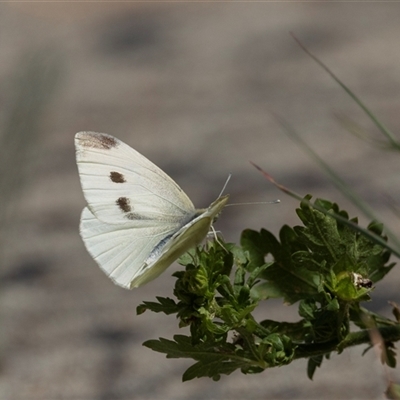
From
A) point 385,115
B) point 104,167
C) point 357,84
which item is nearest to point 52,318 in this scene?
point 104,167

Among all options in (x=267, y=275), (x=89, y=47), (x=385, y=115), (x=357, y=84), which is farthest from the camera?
(x=89, y=47)

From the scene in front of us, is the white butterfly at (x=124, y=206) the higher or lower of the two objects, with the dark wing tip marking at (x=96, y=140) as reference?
lower

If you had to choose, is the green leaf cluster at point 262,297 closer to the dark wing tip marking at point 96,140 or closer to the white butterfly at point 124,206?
the white butterfly at point 124,206

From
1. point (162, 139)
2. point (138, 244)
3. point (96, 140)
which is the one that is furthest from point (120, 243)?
point (162, 139)

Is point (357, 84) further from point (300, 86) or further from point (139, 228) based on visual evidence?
point (139, 228)

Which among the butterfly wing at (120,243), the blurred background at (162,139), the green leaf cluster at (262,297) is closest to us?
the green leaf cluster at (262,297)

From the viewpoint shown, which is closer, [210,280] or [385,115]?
[210,280]

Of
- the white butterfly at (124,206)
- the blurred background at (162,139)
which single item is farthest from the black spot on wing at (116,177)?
the blurred background at (162,139)

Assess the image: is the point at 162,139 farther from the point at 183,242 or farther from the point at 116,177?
the point at 183,242
